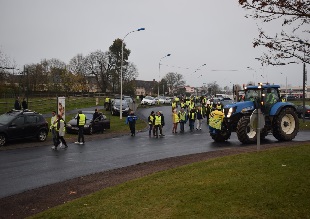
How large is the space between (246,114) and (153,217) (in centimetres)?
1138

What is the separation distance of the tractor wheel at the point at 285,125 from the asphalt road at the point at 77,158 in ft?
7.77

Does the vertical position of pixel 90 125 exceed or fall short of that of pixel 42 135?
it exceeds it

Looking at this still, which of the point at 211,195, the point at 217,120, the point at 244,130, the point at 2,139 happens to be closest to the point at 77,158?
the point at 2,139

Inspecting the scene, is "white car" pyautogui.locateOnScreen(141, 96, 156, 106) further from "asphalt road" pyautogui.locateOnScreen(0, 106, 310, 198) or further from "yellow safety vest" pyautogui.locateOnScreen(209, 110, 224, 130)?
"yellow safety vest" pyautogui.locateOnScreen(209, 110, 224, 130)

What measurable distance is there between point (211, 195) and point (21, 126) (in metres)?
13.3

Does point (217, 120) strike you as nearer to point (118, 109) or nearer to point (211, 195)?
point (211, 195)

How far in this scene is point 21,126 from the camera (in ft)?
57.9

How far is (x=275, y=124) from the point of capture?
54.3 feet

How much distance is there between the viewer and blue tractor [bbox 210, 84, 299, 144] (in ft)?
53.8

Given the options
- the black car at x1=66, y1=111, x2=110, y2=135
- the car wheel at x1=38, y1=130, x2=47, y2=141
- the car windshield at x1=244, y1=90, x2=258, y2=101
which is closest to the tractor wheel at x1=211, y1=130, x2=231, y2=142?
the car windshield at x1=244, y1=90, x2=258, y2=101

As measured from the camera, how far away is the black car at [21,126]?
17.0 meters

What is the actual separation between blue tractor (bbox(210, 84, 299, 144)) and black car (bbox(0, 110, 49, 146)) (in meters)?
9.83

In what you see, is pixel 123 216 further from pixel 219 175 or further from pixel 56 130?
pixel 56 130

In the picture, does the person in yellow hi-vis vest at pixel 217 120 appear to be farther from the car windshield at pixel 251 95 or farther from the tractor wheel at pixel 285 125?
the tractor wheel at pixel 285 125
